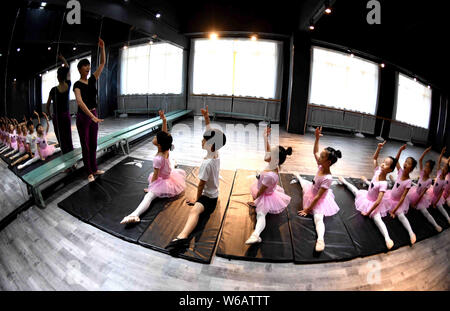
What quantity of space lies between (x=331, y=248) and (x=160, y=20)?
699 centimetres

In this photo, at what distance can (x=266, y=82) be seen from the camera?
8008 millimetres

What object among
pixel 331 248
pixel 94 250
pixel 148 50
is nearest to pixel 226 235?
pixel 331 248

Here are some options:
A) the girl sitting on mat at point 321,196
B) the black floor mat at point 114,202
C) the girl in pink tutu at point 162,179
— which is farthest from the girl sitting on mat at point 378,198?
the black floor mat at point 114,202

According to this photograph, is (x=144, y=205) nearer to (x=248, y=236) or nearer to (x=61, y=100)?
(x=248, y=236)

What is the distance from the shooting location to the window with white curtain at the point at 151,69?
5.10m

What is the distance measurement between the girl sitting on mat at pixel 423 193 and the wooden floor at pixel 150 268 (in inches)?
10.7

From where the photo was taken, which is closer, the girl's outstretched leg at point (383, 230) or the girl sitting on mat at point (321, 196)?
the girl's outstretched leg at point (383, 230)

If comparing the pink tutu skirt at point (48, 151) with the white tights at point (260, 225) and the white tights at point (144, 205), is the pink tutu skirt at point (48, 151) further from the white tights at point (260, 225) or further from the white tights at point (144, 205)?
the white tights at point (260, 225)

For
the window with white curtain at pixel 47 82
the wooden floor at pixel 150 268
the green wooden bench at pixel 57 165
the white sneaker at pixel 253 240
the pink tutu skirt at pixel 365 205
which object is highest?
the window with white curtain at pixel 47 82

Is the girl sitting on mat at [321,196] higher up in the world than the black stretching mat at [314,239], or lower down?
higher up

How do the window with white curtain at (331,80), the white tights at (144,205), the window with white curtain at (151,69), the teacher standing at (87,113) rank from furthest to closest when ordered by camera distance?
the window with white curtain at (331,80)
the window with white curtain at (151,69)
the teacher standing at (87,113)
the white tights at (144,205)

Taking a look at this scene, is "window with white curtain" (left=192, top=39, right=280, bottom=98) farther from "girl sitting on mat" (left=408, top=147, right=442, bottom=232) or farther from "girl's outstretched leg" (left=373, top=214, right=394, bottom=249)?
"girl's outstretched leg" (left=373, top=214, right=394, bottom=249)

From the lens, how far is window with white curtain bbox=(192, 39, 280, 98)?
7758 millimetres

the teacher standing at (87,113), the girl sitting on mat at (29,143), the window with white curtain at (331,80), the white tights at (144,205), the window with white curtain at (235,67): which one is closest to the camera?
the white tights at (144,205)
